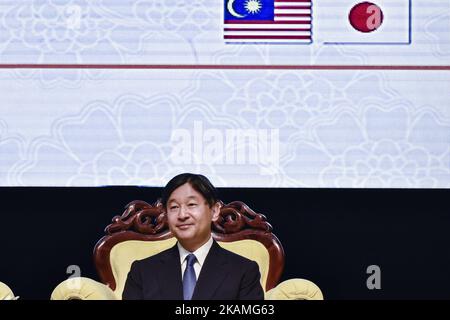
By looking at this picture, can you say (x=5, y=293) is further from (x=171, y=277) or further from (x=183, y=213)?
(x=183, y=213)

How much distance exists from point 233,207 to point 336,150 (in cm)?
49

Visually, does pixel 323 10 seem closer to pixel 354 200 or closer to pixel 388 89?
pixel 388 89

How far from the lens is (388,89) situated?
3979 millimetres

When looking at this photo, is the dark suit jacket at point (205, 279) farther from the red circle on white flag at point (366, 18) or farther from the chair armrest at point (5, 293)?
the red circle on white flag at point (366, 18)

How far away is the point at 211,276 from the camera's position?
3.80m

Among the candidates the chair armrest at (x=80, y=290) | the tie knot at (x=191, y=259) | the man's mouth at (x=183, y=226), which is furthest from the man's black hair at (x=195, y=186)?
the chair armrest at (x=80, y=290)

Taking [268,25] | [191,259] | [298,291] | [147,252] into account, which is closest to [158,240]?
[147,252]

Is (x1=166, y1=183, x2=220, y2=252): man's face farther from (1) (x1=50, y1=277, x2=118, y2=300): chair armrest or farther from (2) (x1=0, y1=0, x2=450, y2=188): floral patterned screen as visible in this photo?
(1) (x1=50, y1=277, x2=118, y2=300): chair armrest

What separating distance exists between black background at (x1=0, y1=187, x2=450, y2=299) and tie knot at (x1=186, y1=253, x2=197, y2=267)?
30 cm

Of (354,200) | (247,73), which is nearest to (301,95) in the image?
(247,73)

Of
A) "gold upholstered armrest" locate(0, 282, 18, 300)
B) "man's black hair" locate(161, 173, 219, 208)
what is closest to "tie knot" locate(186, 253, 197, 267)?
"man's black hair" locate(161, 173, 219, 208)

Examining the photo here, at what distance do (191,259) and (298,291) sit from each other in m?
0.45

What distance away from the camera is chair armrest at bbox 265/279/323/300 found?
373 centimetres

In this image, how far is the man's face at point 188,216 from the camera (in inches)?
151
